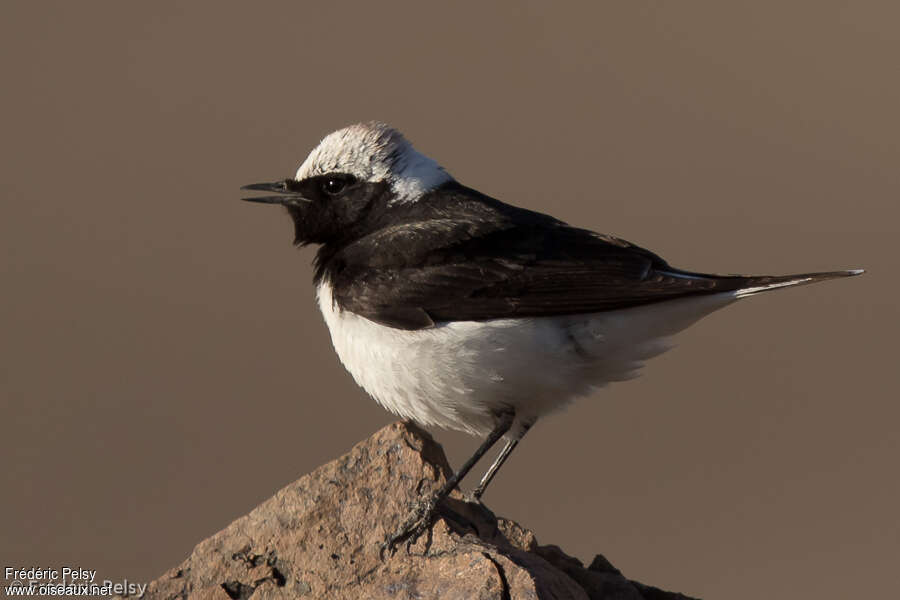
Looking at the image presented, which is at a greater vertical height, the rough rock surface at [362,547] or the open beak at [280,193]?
the open beak at [280,193]

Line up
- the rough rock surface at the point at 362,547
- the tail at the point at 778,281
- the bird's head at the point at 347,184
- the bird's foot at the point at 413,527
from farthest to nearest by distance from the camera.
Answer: the bird's head at the point at 347,184
the tail at the point at 778,281
the bird's foot at the point at 413,527
the rough rock surface at the point at 362,547

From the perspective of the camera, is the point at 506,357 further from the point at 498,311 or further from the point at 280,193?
the point at 280,193

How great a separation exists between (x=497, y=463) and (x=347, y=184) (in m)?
2.00

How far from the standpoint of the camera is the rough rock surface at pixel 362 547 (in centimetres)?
483

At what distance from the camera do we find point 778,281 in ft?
18.6

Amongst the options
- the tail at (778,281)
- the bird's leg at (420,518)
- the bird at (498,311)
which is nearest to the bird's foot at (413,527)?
the bird's leg at (420,518)

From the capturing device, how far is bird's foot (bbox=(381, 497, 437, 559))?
16.5 feet

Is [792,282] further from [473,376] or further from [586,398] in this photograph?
A: [473,376]

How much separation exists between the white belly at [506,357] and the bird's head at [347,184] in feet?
3.28

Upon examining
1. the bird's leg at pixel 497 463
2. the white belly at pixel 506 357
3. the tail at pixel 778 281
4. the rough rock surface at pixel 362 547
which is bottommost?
the rough rock surface at pixel 362 547

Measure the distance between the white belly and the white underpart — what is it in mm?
1167

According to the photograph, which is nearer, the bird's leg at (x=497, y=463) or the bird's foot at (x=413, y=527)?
the bird's foot at (x=413, y=527)

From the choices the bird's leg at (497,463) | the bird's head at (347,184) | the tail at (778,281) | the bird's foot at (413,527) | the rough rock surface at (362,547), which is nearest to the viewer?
the rough rock surface at (362,547)

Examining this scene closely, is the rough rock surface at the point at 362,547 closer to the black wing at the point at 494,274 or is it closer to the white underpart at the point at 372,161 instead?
the black wing at the point at 494,274
